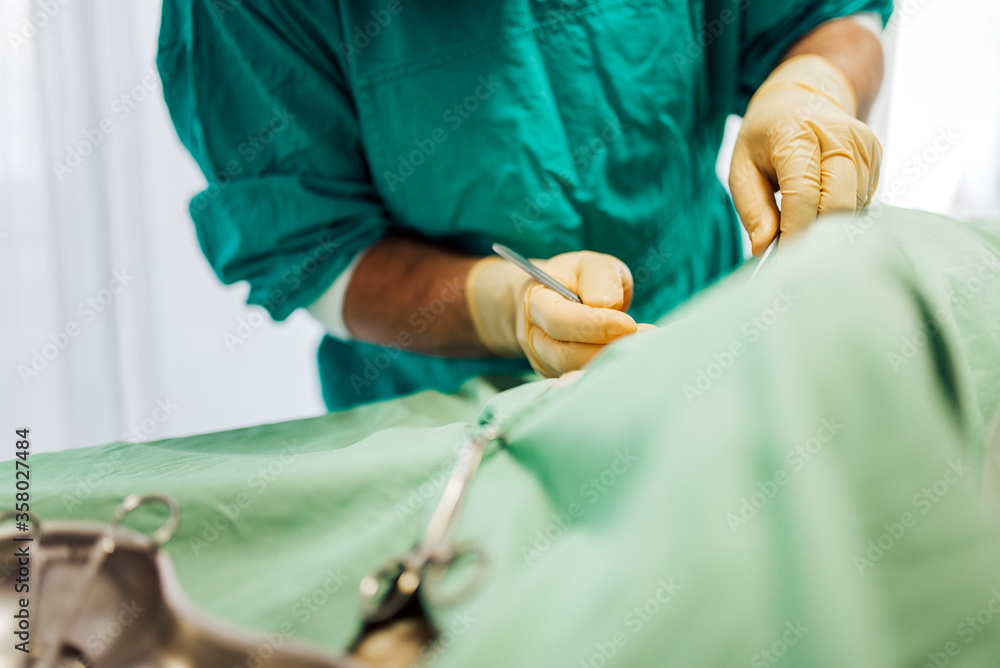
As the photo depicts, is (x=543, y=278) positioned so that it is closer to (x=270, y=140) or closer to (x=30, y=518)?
(x=270, y=140)

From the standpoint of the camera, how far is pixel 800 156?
0.82 metres

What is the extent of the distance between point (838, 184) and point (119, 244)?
1.62 meters

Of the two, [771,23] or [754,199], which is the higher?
[771,23]

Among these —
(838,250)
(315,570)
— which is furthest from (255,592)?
(838,250)

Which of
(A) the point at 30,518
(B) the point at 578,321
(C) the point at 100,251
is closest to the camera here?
(A) the point at 30,518

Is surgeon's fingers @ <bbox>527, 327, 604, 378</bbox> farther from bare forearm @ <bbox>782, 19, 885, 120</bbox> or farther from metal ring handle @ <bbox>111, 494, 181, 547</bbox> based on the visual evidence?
bare forearm @ <bbox>782, 19, 885, 120</bbox>

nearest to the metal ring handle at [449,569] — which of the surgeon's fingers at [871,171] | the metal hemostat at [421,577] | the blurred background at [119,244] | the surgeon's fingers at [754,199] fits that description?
the metal hemostat at [421,577]

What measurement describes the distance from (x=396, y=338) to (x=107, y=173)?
1.08 metres

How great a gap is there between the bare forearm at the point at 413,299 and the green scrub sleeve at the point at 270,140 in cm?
6

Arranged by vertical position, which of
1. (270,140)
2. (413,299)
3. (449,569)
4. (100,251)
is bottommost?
(100,251)

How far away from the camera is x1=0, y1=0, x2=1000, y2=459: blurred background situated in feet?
5.10

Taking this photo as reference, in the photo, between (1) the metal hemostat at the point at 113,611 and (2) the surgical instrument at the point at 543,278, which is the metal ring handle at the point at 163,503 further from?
(2) the surgical instrument at the point at 543,278

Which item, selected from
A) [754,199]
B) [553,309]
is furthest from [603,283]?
[754,199]

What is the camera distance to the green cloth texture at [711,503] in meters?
0.36
